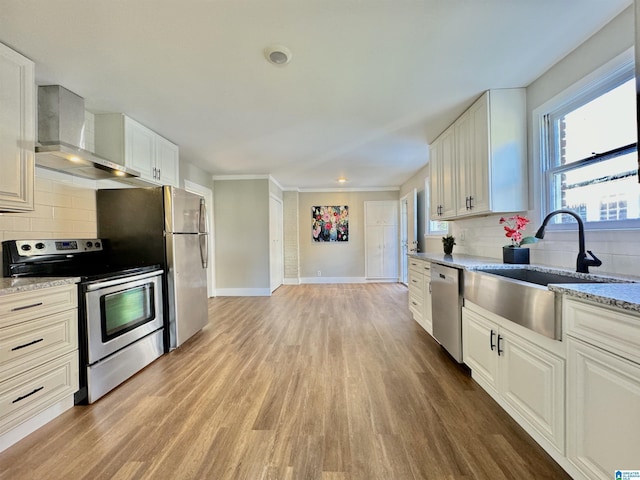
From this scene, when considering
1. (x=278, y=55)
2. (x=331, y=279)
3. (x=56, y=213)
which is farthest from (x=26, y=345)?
(x=331, y=279)

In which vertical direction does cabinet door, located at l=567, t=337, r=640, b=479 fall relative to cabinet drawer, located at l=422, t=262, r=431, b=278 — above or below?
below

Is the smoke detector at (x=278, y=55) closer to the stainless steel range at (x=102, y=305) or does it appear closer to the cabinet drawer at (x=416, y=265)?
the stainless steel range at (x=102, y=305)

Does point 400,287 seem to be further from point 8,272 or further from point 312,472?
point 8,272

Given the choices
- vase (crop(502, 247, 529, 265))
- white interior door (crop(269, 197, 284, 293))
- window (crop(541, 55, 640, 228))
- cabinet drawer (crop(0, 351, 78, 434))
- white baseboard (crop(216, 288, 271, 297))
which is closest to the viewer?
cabinet drawer (crop(0, 351, 78, 434))

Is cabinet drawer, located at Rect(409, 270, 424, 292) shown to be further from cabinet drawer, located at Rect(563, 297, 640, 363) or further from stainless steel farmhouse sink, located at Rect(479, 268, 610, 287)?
cabinet drawer, located at Rect(563, 297, 640, 363)

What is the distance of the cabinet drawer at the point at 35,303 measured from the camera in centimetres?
149

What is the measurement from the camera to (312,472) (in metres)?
1.32

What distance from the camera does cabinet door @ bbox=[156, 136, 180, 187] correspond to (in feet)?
10.7

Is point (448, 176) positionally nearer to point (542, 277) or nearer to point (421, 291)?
point (421, 291)

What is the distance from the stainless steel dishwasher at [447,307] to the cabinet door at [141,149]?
3.16m

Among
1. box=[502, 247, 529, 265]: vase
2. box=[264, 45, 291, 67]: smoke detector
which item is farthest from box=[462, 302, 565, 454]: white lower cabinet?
box=[264, 45, 291, 67]: smoke detector

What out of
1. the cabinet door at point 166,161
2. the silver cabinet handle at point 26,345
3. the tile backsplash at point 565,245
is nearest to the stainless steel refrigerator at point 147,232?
the cabinet door at point 166,161

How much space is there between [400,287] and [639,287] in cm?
511

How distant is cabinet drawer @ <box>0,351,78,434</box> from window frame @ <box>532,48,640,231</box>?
3514mm
